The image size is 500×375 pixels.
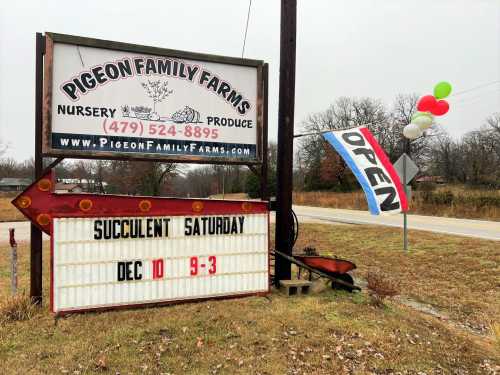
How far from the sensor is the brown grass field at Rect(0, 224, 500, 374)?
369 cm

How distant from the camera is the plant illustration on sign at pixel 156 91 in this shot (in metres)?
5.39

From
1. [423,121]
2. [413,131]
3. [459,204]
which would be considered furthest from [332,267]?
[459,204]

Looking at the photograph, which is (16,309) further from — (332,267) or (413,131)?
(413,131)

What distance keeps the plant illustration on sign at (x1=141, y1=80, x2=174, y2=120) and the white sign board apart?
162 centimetres

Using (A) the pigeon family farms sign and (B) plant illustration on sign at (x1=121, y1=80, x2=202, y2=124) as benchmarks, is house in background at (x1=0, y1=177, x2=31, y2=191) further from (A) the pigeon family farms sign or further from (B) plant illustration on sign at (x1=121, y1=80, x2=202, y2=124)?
(B) plant illustration on sign at (x1=121, y1=80, x2=202, y2=124)

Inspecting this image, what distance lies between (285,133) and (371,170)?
1.45 meters

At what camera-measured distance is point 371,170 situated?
5473 millimetres

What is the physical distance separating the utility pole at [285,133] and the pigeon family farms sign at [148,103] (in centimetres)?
39

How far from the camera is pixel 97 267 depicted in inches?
190

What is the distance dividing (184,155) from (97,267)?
1.88m

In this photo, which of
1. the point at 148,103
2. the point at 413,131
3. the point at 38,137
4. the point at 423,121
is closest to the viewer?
the point at 38,137

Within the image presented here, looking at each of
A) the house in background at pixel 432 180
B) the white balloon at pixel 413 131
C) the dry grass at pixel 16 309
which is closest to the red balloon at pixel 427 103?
the white balloon at pixel 413 131

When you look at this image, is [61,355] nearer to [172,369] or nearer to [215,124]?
[172,369]

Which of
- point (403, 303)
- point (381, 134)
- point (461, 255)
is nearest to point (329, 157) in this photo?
point (381, 134)
